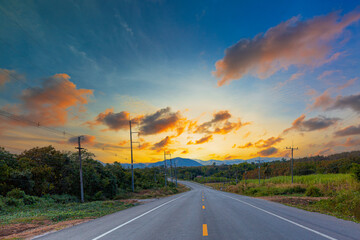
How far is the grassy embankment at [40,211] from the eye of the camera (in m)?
11.6

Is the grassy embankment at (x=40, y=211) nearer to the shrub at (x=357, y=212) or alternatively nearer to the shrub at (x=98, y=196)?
the shrub at (x=98, y=196)

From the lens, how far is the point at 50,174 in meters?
32.2

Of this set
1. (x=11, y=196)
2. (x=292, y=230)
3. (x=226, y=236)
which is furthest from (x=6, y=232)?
(x=11, y=196)

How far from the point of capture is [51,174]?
3266cm

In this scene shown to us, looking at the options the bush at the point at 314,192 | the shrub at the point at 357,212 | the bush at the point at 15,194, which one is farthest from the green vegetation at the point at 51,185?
the bush at the point at 314,192

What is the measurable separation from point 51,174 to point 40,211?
15.7 metres

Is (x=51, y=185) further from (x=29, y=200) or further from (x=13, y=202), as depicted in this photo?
(x=13, y=202)

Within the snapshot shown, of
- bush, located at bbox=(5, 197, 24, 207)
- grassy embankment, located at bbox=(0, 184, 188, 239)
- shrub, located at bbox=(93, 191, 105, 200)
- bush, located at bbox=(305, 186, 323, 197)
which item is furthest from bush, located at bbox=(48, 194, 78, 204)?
bush, located at bbox=(305, 186, 323, 197)

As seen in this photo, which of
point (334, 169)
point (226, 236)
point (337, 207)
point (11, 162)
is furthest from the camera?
point (334, 169)

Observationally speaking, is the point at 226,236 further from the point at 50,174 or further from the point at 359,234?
the point at 50,174

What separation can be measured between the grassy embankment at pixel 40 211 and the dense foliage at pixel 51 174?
2.55 m

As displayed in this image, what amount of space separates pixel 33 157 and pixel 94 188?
40.3 feet

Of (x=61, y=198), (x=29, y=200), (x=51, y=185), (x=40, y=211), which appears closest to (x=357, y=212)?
(x=40, y=211)

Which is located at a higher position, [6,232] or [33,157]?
[33,157]
